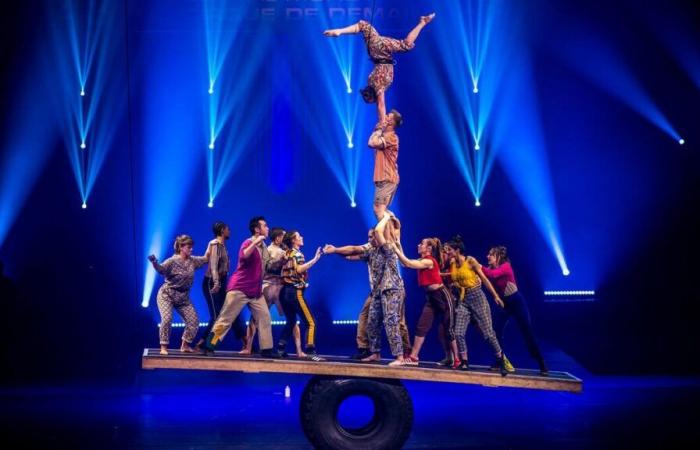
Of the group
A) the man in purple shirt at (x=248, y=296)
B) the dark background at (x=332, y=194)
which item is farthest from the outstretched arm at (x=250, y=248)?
the dark background at (x=332, y=194)

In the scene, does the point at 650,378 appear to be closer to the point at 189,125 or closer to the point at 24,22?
the point at 189,125

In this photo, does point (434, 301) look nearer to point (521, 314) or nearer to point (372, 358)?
point (521, 314)

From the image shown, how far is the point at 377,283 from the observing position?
26.0ft

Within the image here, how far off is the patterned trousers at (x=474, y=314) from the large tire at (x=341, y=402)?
1.33 meters

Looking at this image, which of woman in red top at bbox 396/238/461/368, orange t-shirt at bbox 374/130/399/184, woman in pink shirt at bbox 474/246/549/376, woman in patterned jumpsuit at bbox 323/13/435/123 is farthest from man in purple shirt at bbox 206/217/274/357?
woman in pink shirt at bbox 474/246/549/376

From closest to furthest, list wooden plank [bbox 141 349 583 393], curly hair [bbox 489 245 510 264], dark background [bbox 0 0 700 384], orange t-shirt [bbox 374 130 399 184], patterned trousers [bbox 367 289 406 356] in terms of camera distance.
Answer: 1. wooden plank [bbox 141 349 583 393]
2. patterned trousers [bbox 367 289 406 356]
3. orange t-shirt [bbox 374 130 399 184]
4. curly hair [bbox 489 245 510 264]
5. dark background [bbox 0 0 700 384]

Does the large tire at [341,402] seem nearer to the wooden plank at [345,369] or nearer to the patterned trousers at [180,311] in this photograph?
the wooden plank at [345,369]

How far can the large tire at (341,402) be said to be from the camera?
7.39 meters

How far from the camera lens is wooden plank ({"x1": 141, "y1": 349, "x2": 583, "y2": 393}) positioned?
7234mm

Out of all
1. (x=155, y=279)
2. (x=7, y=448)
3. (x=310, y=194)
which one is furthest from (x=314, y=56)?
(x=7, y=448)

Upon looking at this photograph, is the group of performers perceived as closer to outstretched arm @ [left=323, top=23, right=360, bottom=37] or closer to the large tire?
outstretched arm @ [left=323, top=23, right=360, bottom=37]

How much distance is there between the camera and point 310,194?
14367 millimetres

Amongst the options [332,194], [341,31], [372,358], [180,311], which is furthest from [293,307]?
[332,194]

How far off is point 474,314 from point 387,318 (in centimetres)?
139
